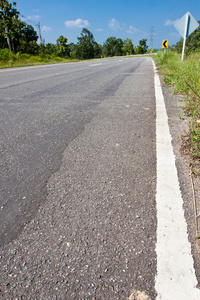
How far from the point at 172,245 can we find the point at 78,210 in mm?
681

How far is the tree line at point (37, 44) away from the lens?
40031 millimetres

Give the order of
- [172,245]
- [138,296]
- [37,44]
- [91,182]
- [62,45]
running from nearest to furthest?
[138,296] → [172,245] → [91,182] → [37,44] → [62,45]

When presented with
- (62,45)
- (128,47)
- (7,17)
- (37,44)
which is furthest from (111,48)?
(7,17)

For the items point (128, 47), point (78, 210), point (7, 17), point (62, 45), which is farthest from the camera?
point (128, 47)

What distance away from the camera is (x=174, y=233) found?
1.36 m

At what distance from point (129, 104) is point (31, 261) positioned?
376 cm

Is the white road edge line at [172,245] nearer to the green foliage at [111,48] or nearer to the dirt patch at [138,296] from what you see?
the dirt patch at [138,296]

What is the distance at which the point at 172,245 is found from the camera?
50.3 inches

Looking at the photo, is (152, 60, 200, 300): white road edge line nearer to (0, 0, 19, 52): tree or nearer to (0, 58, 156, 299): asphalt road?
(0, 58, 156, 299): asphalt road

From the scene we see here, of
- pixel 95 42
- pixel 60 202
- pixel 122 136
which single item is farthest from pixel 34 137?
pixel 95 42

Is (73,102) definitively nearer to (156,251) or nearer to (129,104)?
(129,104)

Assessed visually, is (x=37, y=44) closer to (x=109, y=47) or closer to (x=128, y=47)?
(x=109, y=47)

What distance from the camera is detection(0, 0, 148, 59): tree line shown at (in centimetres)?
4003

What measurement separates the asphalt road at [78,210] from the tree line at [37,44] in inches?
1271
